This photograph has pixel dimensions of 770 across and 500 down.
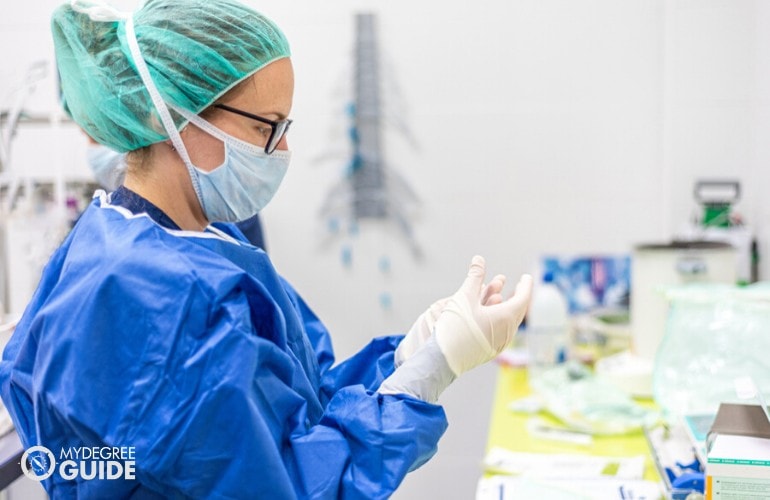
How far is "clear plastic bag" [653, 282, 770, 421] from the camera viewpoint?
4.48 feet

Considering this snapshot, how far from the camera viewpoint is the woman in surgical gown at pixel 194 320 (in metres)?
0.85

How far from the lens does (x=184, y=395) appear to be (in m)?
0.84

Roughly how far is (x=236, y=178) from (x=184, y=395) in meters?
0.36

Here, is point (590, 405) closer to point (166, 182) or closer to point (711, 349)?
point (711, 349)

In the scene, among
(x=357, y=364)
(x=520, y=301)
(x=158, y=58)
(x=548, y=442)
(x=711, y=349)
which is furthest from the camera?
(x=548, y=442)

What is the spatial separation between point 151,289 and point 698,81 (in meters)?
2.21

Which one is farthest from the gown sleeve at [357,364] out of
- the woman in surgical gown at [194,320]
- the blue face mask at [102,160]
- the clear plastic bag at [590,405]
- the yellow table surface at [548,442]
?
the blue face mask at [102,160]

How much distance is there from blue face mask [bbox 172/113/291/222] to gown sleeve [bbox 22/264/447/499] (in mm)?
214

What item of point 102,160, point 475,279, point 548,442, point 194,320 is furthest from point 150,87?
point 548,442

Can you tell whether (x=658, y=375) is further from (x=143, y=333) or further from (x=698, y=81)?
(x=698, y=81)

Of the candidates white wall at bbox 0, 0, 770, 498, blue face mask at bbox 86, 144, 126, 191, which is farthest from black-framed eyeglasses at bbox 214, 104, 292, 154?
white wall at bbox 0, 0, 770, 498


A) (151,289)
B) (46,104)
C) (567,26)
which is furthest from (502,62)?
(151,289)

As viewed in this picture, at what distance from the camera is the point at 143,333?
0.86 metres

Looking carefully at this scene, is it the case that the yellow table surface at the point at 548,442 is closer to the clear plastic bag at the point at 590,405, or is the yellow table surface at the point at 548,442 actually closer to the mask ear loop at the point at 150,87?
the clear plastic bag at the point at 590,405
